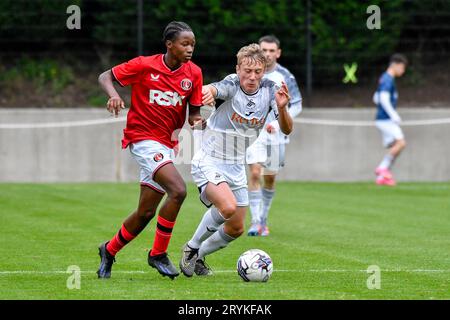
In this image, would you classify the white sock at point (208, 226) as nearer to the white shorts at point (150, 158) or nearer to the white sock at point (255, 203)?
the white shorts at point (150, 158)

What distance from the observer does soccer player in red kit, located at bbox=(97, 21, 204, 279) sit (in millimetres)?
8812

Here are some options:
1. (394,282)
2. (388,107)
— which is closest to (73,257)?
(394,282)

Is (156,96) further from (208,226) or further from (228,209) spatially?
(208,226)

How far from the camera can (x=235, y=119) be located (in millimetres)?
9633

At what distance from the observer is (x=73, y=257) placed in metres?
10.3

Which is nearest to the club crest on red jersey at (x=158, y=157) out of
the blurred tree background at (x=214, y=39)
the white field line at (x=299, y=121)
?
the white field line at (x=299, y=121)

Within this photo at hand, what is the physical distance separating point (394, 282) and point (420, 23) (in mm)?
14907

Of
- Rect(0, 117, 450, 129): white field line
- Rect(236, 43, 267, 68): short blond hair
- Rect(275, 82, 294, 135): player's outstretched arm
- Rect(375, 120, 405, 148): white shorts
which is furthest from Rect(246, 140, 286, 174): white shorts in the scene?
Rect(375, 120, 405, 148): white shorts

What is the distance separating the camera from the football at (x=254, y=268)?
8.56 metres

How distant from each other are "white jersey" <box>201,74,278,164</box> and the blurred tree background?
12197mm

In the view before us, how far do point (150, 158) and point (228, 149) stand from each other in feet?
3.43

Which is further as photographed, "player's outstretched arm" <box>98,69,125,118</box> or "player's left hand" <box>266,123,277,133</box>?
"player's left hand" <box>266,123,277,133</box>

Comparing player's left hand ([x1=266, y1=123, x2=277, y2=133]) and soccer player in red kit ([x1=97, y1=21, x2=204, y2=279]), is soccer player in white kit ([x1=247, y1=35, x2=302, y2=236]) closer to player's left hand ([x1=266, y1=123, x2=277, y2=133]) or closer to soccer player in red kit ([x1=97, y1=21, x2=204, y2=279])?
player's left hand ([x1=266, y1=123, x2=277, y2=133])
